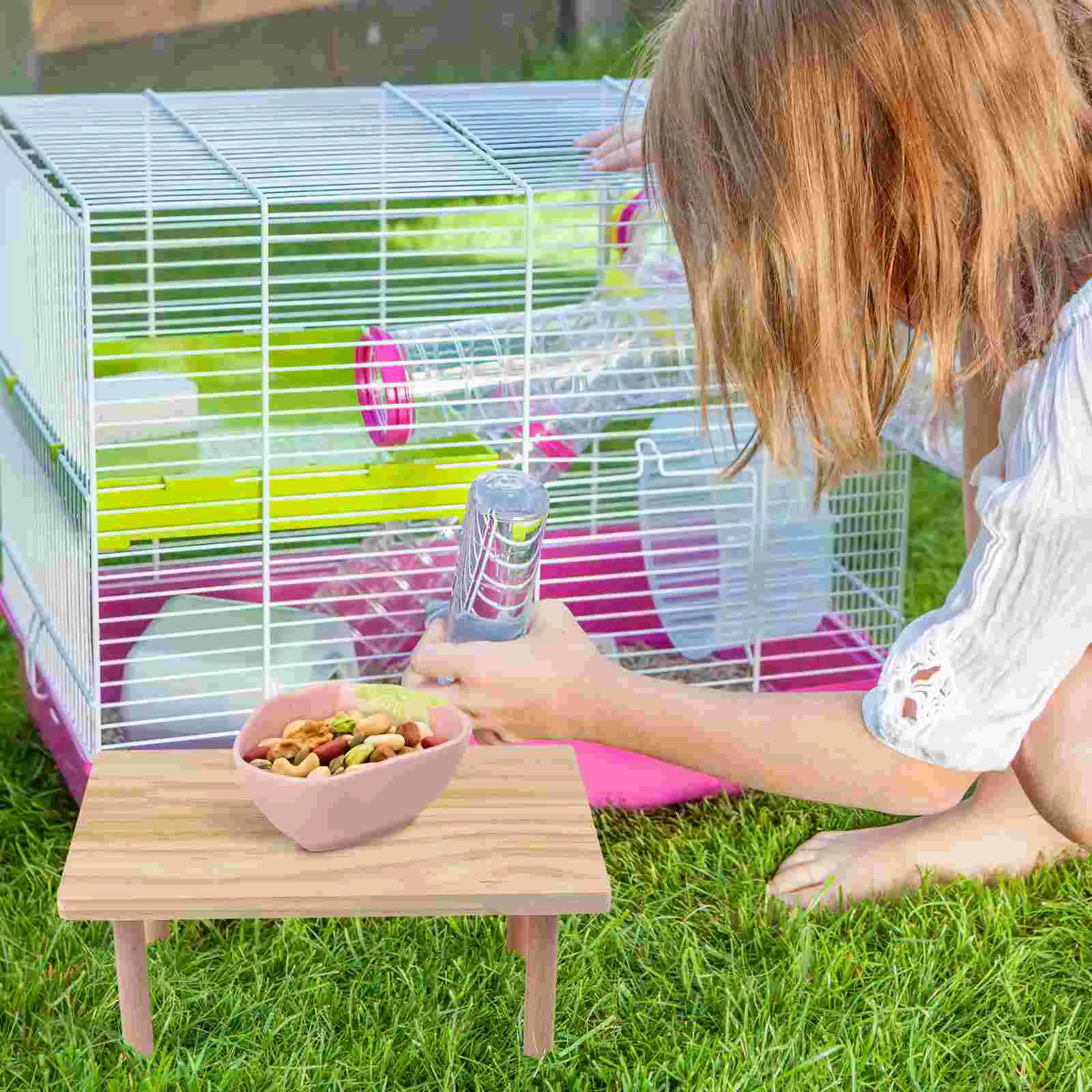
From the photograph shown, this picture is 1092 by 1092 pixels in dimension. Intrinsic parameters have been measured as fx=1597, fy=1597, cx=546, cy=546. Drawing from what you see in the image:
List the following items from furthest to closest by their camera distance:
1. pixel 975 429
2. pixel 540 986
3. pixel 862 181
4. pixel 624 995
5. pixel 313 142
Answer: pixel 313 142, pixel 975 429, pixel 624 995, pixel 540 986, pixel 862 181

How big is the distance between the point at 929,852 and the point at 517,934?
0.40m

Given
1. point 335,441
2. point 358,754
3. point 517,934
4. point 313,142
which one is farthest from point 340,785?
point 313,142

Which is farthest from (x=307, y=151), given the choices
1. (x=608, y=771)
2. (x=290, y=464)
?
(x=608, y=771)

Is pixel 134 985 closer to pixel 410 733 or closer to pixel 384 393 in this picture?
pixel 410 733

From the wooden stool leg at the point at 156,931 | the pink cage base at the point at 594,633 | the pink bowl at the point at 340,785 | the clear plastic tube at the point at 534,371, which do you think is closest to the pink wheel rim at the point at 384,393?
the clear plastic tube at the point at 534,371

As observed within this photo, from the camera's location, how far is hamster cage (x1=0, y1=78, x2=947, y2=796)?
1400 millimetres

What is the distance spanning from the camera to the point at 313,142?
1.58 m

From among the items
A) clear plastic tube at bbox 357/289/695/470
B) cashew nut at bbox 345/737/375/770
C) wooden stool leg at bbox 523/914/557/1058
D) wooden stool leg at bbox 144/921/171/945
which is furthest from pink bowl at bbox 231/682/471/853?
clear plastic tube at bbox 357/289/695/470

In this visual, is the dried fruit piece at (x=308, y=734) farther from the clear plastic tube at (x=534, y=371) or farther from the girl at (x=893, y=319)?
the clear plastic tube at (x=534, y=371)

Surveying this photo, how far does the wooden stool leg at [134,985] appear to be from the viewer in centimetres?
111

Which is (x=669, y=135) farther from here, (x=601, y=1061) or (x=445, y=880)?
(x=601, y=1061)

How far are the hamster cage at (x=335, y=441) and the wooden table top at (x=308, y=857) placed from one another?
0.20 meters

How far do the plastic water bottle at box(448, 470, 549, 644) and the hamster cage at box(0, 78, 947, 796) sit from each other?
0.49 feet

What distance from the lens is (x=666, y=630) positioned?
64.7 inches
